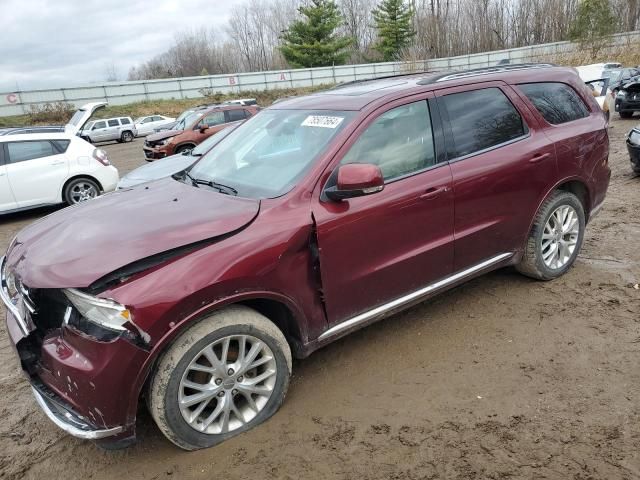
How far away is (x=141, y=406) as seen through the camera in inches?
124

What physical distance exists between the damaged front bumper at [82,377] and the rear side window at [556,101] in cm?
357

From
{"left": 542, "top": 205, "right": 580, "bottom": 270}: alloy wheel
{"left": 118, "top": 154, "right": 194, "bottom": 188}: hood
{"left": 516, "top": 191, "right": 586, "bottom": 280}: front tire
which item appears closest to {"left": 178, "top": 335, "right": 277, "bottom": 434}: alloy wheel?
{"left": 516, "top": 191, "right": 586, "bottom": 280}: front tire

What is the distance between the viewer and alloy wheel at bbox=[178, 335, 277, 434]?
8.55ft

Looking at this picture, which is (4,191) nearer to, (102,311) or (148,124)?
(102,311)

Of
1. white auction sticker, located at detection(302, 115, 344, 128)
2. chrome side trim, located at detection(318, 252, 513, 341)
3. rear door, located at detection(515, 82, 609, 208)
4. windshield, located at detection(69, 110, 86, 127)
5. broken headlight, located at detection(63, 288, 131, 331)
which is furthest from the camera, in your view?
windshield, located at detection(69, 110, 86, 127)

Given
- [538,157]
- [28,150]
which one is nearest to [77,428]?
[538,157]

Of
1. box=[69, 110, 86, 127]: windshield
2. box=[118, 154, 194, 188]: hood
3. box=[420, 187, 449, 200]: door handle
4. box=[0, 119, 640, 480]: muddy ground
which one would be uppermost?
box=[69, 110, 86, 127]: windshield

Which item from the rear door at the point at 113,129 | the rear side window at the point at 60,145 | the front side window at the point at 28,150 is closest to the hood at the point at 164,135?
the rear side window at the point at 60,145

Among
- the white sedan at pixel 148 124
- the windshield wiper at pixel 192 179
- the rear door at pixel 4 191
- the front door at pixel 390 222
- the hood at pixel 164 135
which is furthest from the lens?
the white sedan at pixel 148 124

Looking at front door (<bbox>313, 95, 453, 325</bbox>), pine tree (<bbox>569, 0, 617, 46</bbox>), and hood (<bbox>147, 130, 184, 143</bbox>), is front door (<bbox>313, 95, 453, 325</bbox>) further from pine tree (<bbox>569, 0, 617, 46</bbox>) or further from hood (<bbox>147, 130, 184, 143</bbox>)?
pine tree (<bbox>569, 0, 617, 46</bbox>)

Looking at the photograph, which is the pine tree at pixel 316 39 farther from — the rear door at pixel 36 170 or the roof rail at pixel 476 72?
the roof rail at pixel 476 72

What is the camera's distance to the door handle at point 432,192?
328 centimetres

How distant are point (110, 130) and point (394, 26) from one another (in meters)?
35.8

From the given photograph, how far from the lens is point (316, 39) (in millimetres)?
51562
